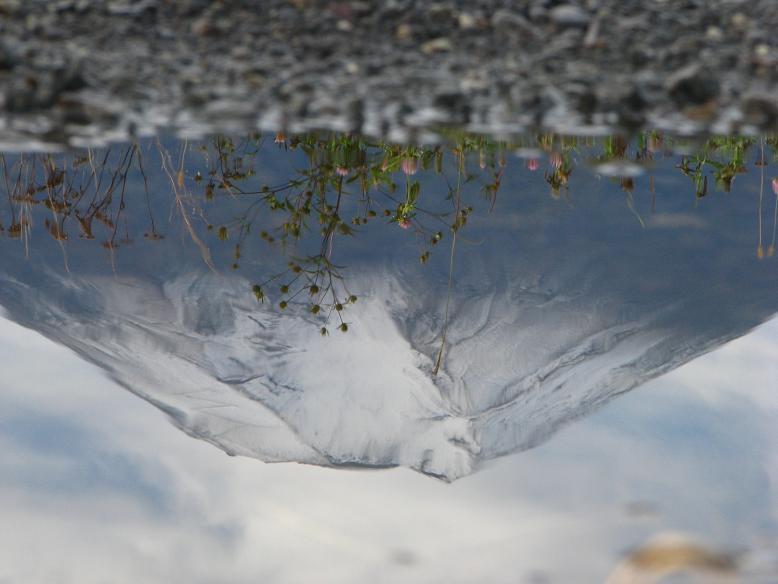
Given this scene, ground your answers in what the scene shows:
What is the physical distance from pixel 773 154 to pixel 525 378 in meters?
1.38

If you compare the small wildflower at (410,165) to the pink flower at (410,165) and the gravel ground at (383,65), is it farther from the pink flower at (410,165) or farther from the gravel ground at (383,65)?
the gravel ground at (383,65)

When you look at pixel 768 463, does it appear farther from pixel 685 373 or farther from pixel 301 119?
pixel 301 119

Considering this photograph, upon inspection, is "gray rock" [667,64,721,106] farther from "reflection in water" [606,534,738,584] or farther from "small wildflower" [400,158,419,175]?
"reflection in water" [606,534,738,584]

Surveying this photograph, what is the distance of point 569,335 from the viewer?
109 inches

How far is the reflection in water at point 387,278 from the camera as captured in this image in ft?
8.09

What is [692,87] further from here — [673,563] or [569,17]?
[673,563]

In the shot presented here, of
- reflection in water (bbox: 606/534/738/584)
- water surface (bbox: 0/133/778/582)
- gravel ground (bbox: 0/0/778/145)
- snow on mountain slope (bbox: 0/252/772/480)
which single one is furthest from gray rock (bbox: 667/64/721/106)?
reflection in water (bbox: 606/534/738/584)

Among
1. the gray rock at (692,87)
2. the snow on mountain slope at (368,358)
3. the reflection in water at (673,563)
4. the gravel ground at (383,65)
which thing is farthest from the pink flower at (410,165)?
A: the reflection in water at (673,563)

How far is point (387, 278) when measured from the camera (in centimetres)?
297

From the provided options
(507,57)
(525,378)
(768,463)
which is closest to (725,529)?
(768,463)

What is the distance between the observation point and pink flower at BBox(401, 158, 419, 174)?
320 cm

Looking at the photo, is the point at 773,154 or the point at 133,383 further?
the point at 773,154

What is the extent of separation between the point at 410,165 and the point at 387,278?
1.54ft

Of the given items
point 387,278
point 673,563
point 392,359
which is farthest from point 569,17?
point 673,563
